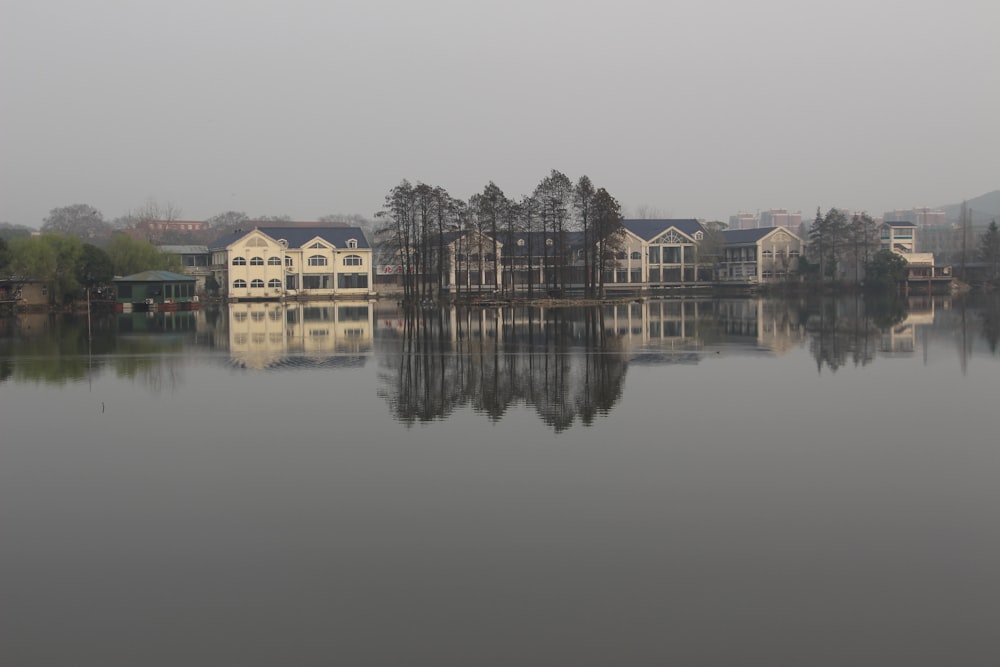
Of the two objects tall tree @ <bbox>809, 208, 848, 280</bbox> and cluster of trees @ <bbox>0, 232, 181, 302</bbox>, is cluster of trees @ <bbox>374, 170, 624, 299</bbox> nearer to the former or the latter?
cluster of trees @ <bbox>0, 232, 181, 302</bbox>

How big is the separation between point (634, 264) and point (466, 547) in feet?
237

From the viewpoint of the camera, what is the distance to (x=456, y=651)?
596cm

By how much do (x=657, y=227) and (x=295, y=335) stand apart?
5314 centimetres

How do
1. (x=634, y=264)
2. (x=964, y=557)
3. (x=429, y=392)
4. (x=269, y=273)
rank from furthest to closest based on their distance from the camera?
(x=634, y=264) → (x=269, y=273) → (x=429, y=392) → (x=964, y=557)

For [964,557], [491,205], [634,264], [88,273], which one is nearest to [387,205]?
[491,205]

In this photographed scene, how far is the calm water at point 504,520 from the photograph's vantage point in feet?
20.2

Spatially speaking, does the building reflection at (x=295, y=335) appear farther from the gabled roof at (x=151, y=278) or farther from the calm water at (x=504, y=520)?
the gabled roof at (x=151, y=278)

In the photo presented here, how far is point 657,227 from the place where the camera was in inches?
3147

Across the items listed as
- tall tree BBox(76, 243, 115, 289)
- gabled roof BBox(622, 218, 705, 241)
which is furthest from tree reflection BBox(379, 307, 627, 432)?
gabled roof BBox(622, 218, 705, 241)

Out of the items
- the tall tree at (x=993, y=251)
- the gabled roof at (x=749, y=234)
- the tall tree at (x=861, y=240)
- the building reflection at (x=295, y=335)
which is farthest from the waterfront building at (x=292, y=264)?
the tall tree at (x=993, y=251)

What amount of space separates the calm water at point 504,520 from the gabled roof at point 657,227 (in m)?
60.8

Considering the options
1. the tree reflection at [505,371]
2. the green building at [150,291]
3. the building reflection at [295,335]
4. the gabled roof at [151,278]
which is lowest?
the tree reflection at [505,371]

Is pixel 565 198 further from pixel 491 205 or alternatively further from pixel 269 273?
pixel 269 273

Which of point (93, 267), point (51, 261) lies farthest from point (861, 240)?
point (51, 261)
